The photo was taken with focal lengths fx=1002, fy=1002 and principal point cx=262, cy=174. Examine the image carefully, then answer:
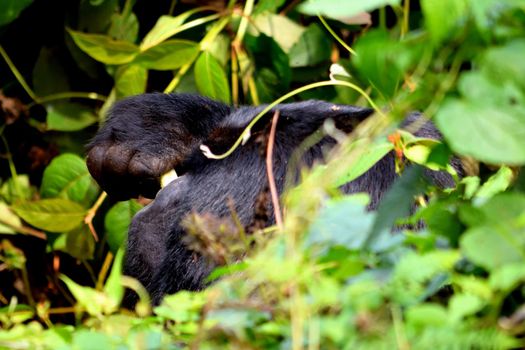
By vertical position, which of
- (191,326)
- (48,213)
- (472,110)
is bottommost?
(48,213)

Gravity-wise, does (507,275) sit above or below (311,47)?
above

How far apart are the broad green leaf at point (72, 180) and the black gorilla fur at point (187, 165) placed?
0.64 m

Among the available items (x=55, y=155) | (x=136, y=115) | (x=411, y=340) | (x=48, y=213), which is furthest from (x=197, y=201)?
(x=55, y=155)

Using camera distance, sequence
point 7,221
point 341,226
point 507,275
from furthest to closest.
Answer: point 7,221
point 341,226
point 507,275

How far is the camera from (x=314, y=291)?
74 cm

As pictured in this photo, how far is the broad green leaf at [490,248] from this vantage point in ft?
2.38

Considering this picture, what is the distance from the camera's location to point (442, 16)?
790 mm

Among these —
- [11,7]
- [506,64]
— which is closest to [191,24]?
[11,7]

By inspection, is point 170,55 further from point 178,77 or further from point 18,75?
point 18,75

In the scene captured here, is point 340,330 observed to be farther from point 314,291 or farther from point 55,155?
point 55,155

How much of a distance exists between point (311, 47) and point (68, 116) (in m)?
0.64

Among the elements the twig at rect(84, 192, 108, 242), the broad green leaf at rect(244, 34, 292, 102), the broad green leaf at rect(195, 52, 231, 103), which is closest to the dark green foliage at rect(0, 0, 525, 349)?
the broad green leaf at rect(195, 52, 231, 103)

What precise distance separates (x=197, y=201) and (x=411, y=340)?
0.76 meters

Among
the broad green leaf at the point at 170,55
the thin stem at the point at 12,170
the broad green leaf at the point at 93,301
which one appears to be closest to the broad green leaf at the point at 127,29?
the broad green leaf at the point at 170,55
